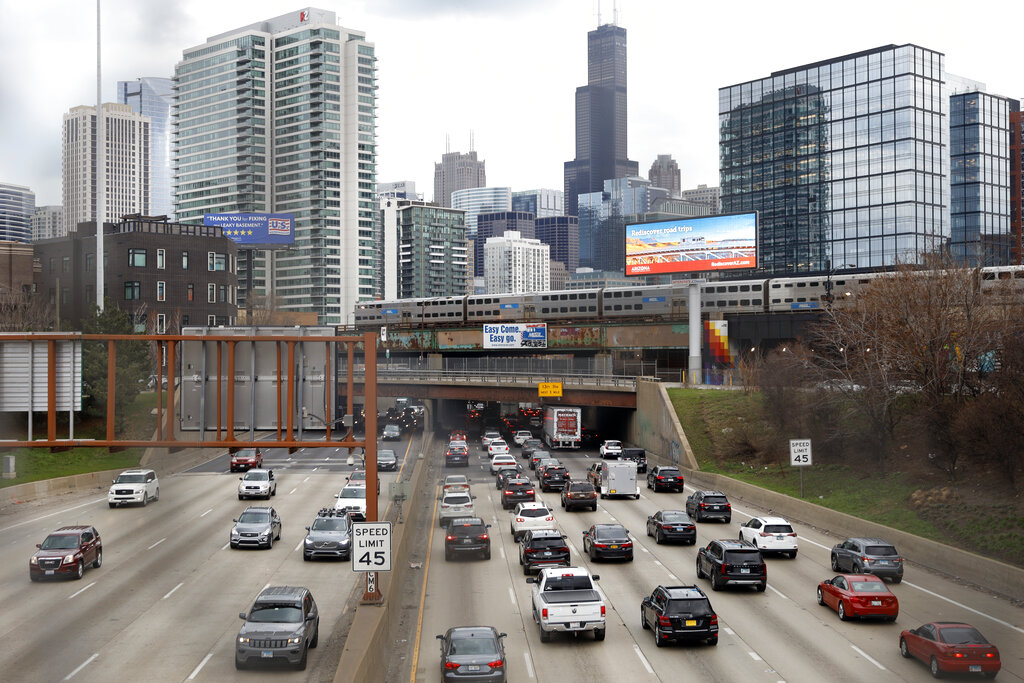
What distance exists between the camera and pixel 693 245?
275 feet

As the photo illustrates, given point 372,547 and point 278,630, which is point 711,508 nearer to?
point 372,547

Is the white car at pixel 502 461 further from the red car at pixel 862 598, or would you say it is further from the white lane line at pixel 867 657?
the white lane line at pixel 867 657

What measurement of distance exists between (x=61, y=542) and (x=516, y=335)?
6439 cm

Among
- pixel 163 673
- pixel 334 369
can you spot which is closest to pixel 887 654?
pixel 334 369

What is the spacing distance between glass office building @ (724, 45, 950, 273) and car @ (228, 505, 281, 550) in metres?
144

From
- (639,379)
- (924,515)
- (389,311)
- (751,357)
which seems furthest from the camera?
(389,311)

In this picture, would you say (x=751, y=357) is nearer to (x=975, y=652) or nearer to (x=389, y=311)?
(x=389, y=311)

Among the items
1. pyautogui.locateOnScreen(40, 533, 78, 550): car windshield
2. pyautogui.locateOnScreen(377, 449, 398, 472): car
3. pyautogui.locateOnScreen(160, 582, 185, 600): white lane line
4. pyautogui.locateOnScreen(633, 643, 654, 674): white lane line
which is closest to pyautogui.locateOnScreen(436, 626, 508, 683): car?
pyautogui.locateOnScreen(633, 643, 654, 674): white lane line

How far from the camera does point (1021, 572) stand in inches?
1061

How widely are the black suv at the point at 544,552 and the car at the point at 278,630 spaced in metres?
9.69

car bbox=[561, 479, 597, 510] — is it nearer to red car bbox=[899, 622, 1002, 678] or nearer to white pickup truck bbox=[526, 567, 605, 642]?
white pickup truck bbox=[526, 567, 605, 642]

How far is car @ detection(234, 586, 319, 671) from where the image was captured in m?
20.5

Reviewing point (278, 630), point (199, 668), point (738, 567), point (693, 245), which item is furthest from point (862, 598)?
point (693, 245)

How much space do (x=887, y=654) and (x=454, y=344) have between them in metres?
84.3
